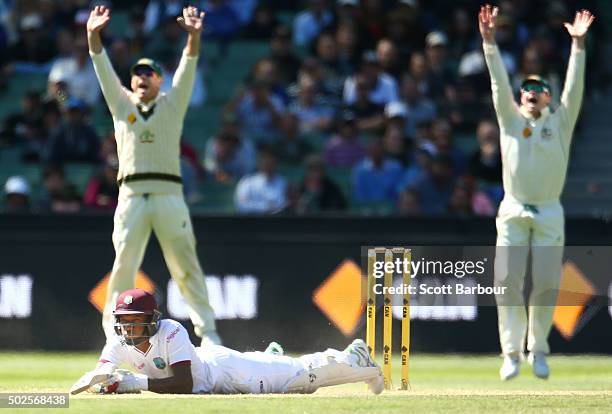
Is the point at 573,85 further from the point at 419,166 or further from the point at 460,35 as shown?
the point at 460,35

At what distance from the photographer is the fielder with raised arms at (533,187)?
10.4 metres

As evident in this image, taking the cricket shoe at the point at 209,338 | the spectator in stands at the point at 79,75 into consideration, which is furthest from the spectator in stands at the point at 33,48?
the cricket shoe at the point at 209,338

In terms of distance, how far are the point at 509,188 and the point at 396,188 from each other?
426 centimetres

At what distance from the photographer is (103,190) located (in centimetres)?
1438

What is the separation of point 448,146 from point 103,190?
3.30 metres

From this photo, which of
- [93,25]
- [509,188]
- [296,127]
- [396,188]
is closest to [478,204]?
[396,188]

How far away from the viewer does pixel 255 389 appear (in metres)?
8.90

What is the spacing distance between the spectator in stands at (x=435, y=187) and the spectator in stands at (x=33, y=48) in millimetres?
5181

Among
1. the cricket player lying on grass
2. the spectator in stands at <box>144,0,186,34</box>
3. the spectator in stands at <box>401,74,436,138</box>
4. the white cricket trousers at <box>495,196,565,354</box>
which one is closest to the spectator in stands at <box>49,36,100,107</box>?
the spectator in stands at <box>144,0,186,34</box>

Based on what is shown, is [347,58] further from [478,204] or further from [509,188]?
[509,188]

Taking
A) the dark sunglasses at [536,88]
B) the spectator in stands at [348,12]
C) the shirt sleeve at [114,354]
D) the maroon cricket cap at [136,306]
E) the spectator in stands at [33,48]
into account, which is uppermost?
the spectator in stands at [348,12]

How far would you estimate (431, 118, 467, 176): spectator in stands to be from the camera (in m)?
14.7

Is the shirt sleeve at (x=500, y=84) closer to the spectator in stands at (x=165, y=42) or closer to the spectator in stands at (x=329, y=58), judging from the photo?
the spectator in stands at (x=329, y=58)

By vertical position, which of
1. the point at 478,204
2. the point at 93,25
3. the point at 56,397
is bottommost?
the point at 56,397
